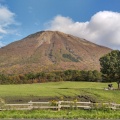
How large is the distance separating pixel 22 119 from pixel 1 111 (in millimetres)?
4737

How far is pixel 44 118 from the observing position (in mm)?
24438

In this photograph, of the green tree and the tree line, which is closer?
the green tree

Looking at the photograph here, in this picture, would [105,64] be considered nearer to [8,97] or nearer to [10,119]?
[8,97]

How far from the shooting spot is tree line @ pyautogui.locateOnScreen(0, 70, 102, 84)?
12597cm

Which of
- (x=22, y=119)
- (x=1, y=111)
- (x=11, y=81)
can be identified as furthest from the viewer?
(x=11, y=81)

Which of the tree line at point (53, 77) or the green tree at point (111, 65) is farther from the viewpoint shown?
the tree line at point (53, 77)

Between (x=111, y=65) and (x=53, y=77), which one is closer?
(x=111, y=65)

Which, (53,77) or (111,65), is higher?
(111,65)

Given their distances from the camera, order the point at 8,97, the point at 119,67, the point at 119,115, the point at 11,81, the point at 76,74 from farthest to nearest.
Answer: the point at 76,74, the point at 11,81, the point at 119,67, the point at 8,97, the point at 119,115

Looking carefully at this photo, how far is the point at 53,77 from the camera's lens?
135875 millimetres

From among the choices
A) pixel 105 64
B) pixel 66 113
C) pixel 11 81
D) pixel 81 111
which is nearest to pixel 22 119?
pixel 66 113

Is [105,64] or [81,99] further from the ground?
[105,64]

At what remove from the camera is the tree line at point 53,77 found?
413 feet

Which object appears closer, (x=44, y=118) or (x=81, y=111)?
(x=44, y=118)
